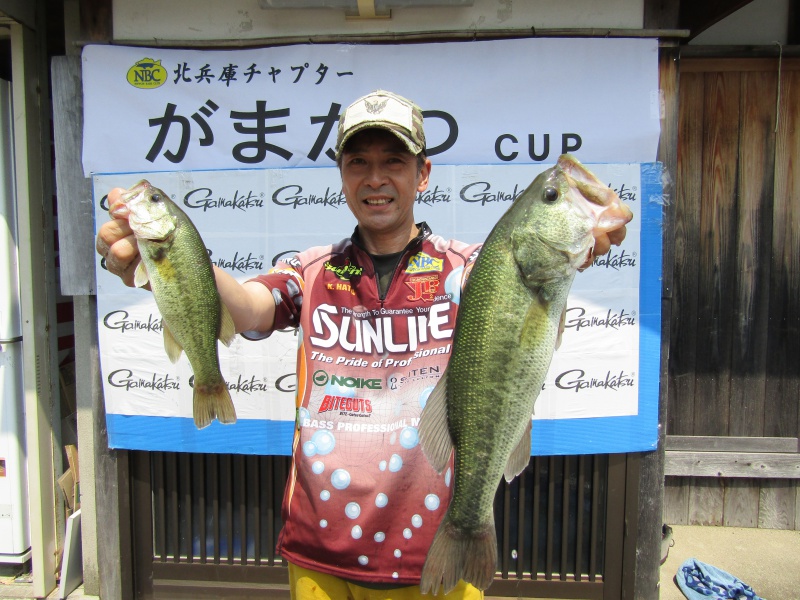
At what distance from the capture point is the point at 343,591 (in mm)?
1874

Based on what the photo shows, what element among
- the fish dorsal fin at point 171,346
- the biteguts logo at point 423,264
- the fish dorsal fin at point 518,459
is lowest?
the fish dorsal fin at point 518,459

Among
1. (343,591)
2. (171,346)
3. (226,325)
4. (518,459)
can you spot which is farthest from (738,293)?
(171,346)

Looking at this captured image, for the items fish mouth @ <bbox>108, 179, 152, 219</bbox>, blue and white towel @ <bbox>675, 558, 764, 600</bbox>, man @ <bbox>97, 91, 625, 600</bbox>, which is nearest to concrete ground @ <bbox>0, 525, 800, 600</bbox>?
blue and white towel @ <bbox>675, 558, 764, 600</bbox>

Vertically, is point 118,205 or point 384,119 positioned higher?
point 384,119

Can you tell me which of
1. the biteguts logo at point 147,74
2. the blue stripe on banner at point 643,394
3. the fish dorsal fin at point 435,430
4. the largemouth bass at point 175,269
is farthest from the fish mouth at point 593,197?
the biteguts logo at point 147,74

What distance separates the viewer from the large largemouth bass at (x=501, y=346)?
1.54m

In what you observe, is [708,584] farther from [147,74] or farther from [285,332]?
[147,74]

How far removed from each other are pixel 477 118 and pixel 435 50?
0.51 m

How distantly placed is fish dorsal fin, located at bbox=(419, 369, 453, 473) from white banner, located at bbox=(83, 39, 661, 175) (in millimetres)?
2204

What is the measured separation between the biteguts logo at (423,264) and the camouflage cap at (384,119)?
361 mm

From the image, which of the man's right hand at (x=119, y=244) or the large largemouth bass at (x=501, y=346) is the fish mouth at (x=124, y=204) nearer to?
the man's right hand at (x=119, y=244)

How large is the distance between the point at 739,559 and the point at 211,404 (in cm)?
416

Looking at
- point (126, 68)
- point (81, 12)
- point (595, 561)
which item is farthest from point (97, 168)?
point (595, 561)

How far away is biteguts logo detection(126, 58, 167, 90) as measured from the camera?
3590 mm
